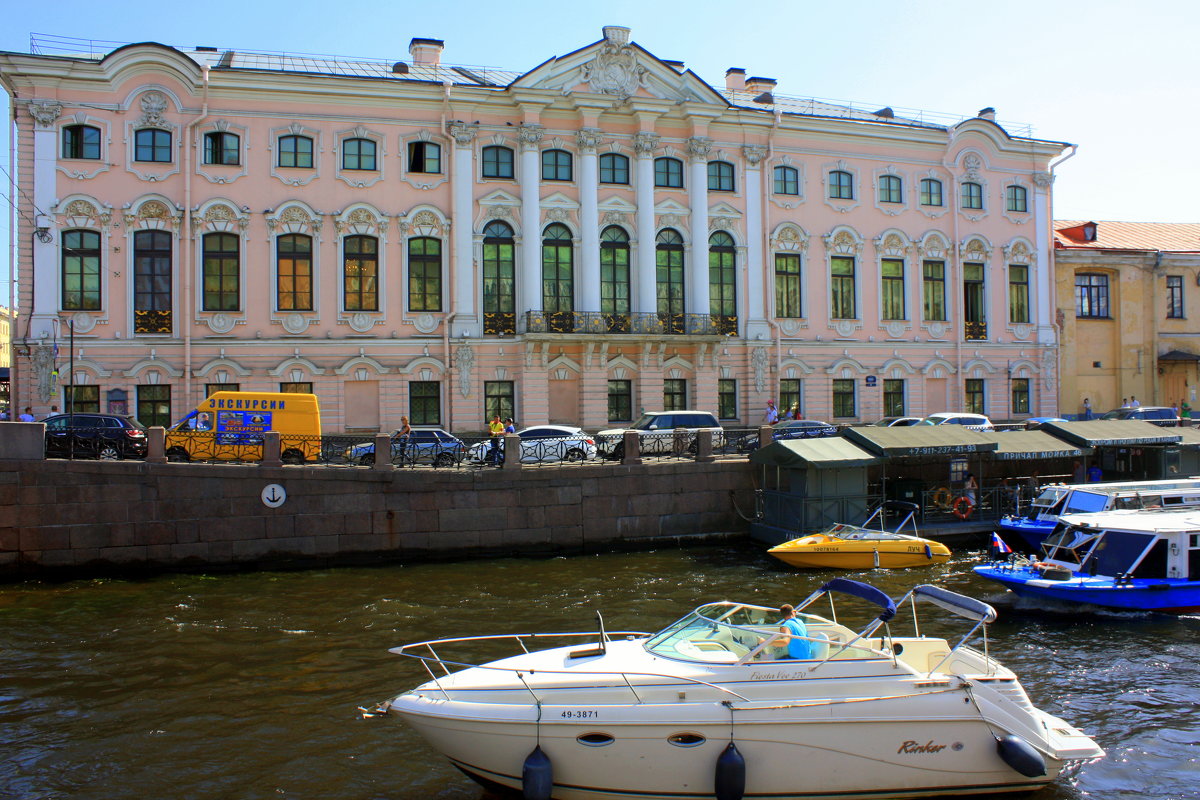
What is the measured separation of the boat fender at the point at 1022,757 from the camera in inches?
347

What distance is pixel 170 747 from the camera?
1041 cm

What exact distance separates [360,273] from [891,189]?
19779mm

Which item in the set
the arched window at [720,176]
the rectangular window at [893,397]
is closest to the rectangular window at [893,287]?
the rectangular window at [893,397]

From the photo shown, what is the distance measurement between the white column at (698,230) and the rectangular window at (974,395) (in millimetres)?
11436

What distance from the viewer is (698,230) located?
107 feet

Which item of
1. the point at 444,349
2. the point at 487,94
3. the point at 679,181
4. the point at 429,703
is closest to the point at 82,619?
the point at 429,703

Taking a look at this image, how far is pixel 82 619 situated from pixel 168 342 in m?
14.2

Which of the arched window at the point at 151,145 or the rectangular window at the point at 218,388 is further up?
the arched window at the point at 151,145

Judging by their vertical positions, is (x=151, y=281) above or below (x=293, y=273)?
below

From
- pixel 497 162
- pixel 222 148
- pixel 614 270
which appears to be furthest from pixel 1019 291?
pixel 222 148

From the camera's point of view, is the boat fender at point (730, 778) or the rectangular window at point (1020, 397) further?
the rectangular window at point (1020, 397)

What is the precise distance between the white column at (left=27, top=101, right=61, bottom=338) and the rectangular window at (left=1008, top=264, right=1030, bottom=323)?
33471 mm

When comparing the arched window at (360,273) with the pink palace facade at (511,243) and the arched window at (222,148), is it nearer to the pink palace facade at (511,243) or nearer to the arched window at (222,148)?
the pink palace facade at (511,243)

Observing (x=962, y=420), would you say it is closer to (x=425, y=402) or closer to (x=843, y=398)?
(x=843, y=398)
